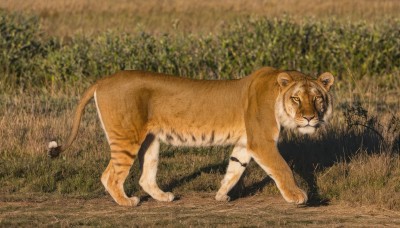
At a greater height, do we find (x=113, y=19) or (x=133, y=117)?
(x=133, y=117)

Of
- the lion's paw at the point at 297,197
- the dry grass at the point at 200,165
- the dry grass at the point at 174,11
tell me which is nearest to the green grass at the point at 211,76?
the dry grass at the point at 200,165

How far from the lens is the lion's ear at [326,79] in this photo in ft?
27.7

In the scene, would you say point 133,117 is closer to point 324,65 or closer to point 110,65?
point 110,65

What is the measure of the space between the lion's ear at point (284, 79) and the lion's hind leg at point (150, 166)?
1.39 m

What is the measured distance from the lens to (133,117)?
8531 millimetres

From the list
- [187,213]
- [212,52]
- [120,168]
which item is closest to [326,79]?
[187,213]

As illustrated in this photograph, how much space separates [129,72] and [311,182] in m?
2.25

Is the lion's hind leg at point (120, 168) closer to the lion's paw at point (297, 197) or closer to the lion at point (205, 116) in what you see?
the lion at point (205, 116)

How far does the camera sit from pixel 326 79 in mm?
8469

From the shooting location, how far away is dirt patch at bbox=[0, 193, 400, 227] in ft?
25.4

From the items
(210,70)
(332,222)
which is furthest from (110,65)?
(332,222)

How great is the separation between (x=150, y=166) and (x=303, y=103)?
1748 mm

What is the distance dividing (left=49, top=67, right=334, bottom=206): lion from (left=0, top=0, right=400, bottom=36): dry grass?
17375 mm

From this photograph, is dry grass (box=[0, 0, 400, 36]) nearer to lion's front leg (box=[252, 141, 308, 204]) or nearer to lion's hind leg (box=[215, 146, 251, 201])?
lion's hind leg (box=[215, 146, 251, 201])
